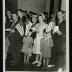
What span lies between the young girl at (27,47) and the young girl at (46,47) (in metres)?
0.25

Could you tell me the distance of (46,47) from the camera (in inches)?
225

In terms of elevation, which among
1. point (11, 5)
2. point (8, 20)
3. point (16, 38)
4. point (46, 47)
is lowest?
point (46, 47)

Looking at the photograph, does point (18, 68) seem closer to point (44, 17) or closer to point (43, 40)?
point (43, 40)

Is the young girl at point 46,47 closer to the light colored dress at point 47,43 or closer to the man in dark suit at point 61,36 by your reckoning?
the light colored dress at point 47,43

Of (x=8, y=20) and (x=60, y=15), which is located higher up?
(x=60, y=15)

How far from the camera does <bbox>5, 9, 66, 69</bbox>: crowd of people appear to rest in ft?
18.6

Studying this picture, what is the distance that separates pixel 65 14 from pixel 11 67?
5.11 feet

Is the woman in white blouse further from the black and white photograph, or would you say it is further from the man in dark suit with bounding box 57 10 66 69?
the man in dark suit with bounding box 57 10 66 69

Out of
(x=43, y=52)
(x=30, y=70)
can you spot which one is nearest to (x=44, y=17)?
(x=43, y=52)

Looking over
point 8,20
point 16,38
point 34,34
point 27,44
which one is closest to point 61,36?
point 34,34

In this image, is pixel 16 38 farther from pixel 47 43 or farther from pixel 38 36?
pixel 47 43

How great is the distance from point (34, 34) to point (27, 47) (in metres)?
0.30

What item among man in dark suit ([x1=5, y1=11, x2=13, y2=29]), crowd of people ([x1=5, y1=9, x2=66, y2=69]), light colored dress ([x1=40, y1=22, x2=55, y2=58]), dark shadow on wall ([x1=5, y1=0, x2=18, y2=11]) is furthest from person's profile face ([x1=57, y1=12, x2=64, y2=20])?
man in dark suit ([x1=5, y1=11, x2=13, y2=29])

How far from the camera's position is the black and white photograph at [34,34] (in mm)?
5633
